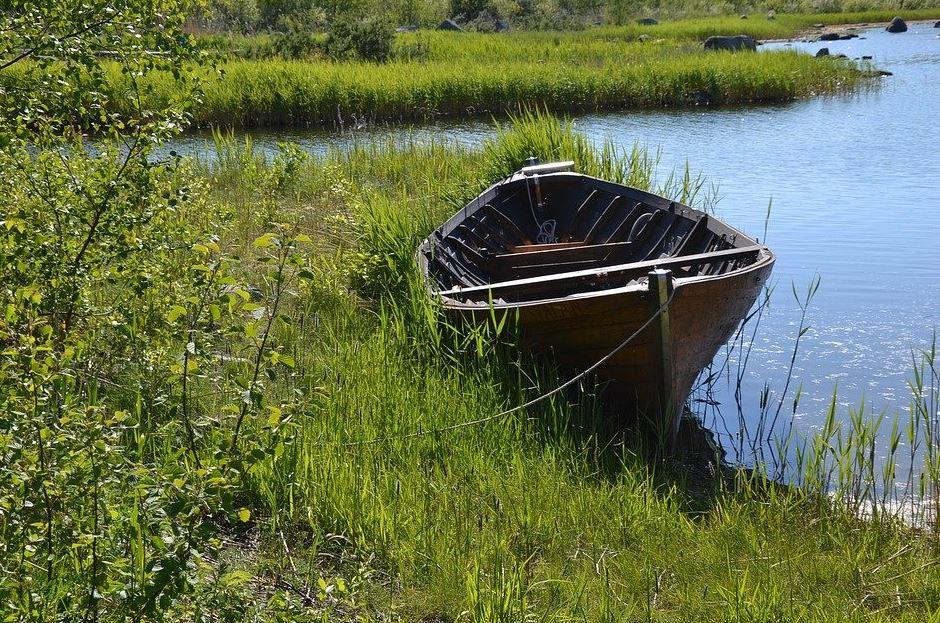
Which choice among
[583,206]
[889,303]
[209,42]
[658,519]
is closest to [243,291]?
[209,42]

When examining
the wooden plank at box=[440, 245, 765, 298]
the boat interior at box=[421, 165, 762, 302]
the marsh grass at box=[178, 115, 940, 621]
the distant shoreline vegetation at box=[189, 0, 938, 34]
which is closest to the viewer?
the marsh grass at box=[178, 115, 940, 621]

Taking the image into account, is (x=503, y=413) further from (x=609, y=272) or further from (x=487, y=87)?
(x=487, y=87)

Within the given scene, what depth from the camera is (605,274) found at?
5996mm

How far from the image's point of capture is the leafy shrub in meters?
25.6

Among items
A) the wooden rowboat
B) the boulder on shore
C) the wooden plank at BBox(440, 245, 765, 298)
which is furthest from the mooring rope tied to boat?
the boulder on shore

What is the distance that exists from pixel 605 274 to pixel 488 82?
645 inches

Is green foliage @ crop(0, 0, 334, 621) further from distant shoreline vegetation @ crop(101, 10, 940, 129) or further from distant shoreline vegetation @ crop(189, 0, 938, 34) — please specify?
distant shoreline vegetation @ crop(189, 0, 938, 34)

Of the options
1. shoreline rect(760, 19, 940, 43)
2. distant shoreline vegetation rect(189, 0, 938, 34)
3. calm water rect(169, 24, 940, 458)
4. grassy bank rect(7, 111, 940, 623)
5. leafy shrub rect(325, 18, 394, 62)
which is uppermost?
distant shoreline vegetation rect(189, 0, 938, 34)

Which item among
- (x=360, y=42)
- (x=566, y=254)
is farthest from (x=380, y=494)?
(x=360, y=42)

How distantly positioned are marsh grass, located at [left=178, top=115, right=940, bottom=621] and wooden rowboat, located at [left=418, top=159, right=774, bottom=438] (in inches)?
10.5

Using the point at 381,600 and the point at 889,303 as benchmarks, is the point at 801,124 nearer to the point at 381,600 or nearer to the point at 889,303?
the point at 889,303

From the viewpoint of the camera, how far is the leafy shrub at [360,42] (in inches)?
1009

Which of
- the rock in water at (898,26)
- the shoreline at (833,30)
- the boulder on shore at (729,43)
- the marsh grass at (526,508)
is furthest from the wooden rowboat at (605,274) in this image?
the rock in water at (898,26)

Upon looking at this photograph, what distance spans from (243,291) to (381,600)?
1.79m
